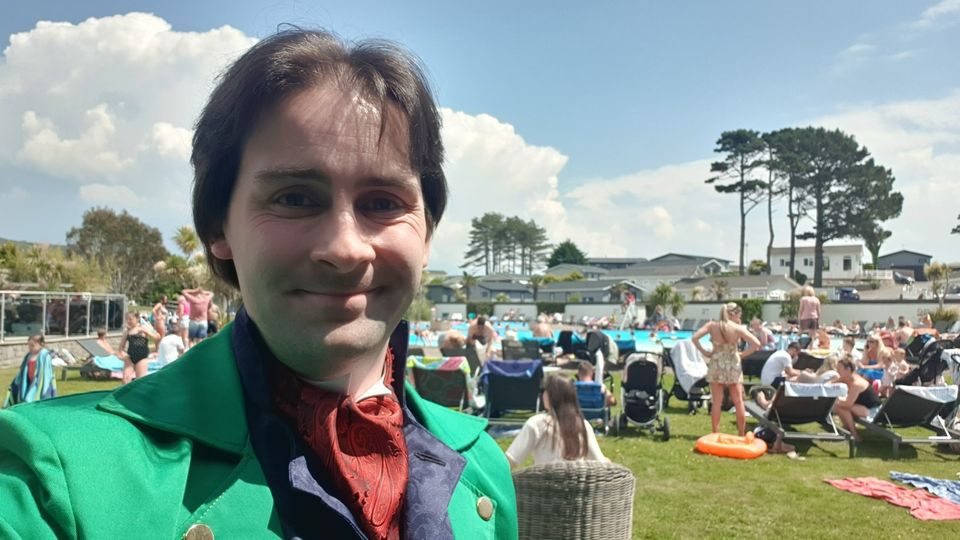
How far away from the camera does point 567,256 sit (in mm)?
112188

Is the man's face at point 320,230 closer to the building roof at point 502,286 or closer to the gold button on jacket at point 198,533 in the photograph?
the gold button on jacket at point 198,533

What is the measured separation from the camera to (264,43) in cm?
113

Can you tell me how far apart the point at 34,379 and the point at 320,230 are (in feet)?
29.7

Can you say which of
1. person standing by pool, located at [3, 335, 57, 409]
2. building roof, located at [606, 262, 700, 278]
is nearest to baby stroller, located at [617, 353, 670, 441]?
person standing by pool, located at [3, 335, 57, 409]

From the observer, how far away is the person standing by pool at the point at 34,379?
317 inches

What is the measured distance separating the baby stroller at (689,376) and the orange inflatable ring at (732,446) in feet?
9.46

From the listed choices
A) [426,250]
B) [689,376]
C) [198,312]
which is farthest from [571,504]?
[198,312]

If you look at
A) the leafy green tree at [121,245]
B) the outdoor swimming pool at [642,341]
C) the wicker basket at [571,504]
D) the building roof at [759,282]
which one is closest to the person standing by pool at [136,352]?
the outdoor swimming pool at [642,341]

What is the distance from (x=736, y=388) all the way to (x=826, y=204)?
58773 millimetres

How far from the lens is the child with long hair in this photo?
618 centimetres

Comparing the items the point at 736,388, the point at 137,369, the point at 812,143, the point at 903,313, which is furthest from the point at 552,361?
the point at 812,143

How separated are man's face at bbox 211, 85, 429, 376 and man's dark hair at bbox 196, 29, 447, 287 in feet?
0.09

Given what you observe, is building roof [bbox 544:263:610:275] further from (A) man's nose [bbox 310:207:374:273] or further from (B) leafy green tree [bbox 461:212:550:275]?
(A) man's nose [bbox 310:207:374:273]

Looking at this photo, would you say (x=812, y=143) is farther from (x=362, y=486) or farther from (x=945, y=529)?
(x=362, y=486)
